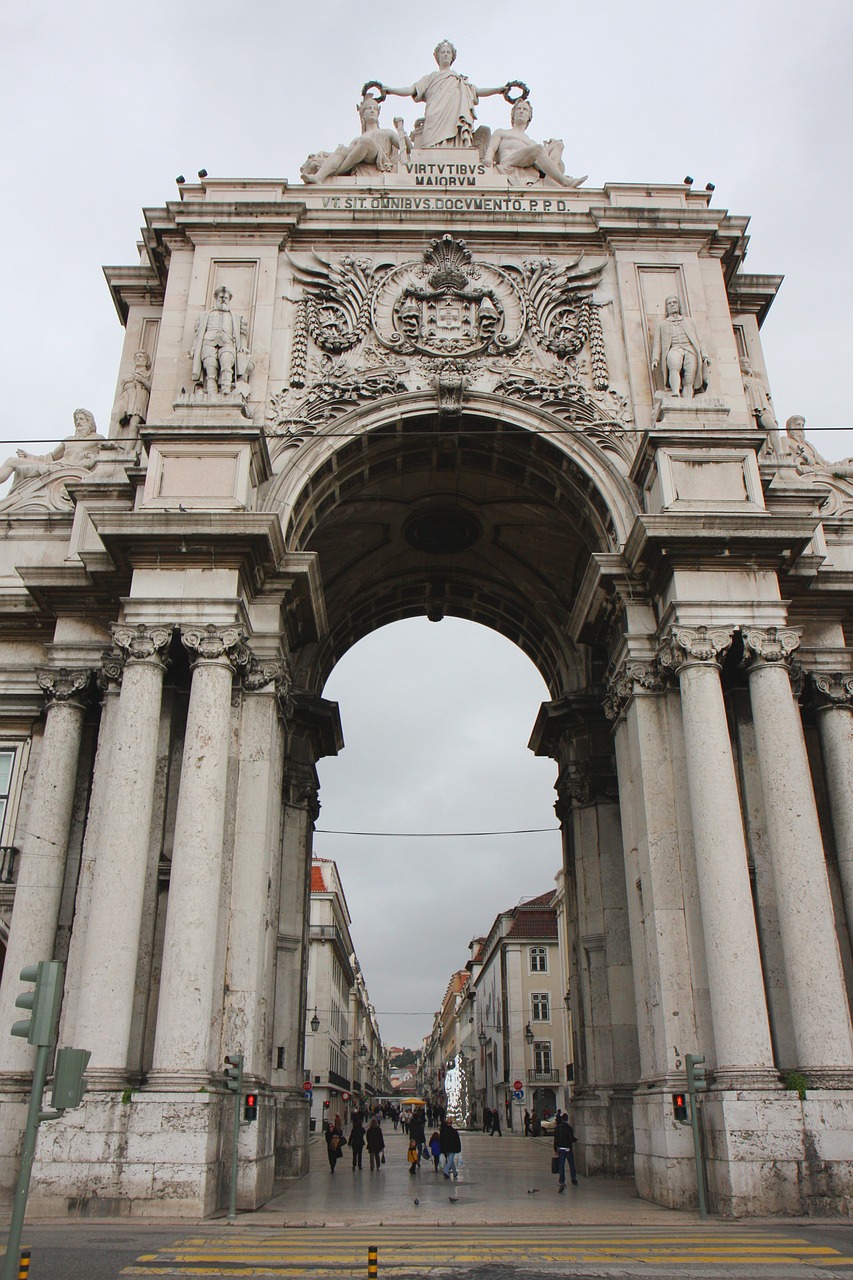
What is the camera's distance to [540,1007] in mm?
68125

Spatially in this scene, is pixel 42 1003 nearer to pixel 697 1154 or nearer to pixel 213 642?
pixel 213 642

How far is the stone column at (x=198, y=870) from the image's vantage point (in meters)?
16.1

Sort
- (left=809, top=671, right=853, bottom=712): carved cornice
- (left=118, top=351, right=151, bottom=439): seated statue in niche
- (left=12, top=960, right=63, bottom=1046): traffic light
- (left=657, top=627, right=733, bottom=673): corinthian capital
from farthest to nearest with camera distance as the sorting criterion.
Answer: (left=118, top=351, right=151, bottom=439): seated statue in niche, (left=809, top=671, right=853, bottom=712): carved cornice, (left=657, top=627, right=733, bottom=673): corinthian capital, (left=12, top=960, right=63, bottom=1046): traffic light

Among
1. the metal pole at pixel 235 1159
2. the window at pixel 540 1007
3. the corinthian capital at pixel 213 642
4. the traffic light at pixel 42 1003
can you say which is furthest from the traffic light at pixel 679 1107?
the window at pixel 540 1007

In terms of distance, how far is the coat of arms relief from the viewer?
22.8 meters

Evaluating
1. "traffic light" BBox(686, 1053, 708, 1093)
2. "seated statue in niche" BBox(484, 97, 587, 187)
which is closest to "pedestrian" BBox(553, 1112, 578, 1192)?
"traffic light" BBox(686, 1053, 708, 1093)

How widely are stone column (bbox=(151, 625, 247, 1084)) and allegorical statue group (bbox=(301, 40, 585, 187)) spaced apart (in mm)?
14699

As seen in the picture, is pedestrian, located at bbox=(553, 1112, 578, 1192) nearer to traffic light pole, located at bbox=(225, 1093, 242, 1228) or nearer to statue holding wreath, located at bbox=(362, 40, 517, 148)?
traffic light pole, located at bbox=(225, 1093, 242, 1228)

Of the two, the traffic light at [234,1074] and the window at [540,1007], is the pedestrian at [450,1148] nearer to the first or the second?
the traffic light at [234,1074]

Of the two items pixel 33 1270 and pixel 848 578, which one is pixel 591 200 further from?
pixel 33 1270

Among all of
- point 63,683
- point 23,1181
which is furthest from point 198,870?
point 23,1181

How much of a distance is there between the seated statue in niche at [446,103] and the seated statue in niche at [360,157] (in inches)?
36.5

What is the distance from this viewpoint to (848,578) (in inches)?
852

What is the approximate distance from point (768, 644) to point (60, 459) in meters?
17.4
